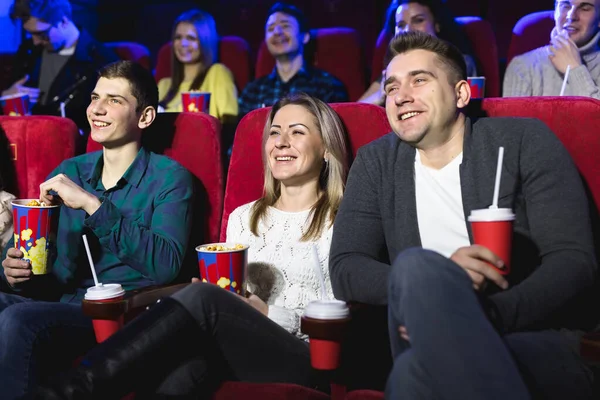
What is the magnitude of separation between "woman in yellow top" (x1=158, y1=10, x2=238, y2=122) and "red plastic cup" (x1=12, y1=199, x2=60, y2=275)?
139 centimetres

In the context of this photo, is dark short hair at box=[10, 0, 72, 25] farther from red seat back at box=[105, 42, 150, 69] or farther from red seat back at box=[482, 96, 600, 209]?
red seat back at box=[482, 96, 600, 209]

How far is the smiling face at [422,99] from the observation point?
4.44ft

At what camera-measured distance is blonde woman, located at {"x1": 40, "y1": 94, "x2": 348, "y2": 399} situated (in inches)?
45.3

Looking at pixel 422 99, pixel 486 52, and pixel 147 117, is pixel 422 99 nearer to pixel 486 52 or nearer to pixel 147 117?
pixel 147 117

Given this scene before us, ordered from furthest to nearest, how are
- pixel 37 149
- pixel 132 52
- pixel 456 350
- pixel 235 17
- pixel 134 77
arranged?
pixel 235 17 < pixel 132 52 < pixel 37 149 < pixel 134 77 < pixel 456 350

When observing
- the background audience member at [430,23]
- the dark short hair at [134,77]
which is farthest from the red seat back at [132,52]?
the dark short hair at [134,77]

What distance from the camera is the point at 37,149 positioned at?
75.4 inches

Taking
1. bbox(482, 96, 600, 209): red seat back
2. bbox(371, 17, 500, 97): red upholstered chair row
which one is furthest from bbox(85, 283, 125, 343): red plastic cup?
bbox(371, 17, 500, 97): red upholstered chair row

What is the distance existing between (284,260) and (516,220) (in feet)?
1.62

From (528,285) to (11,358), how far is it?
93 cm

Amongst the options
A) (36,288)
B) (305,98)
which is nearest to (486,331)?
(305,98)

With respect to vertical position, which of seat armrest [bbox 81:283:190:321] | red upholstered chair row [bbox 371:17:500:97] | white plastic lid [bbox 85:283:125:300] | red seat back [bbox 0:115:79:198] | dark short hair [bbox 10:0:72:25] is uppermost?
dark short hair [bbox 10:0:72:25]

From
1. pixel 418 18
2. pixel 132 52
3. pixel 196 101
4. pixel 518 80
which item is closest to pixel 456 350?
pixel 196 101

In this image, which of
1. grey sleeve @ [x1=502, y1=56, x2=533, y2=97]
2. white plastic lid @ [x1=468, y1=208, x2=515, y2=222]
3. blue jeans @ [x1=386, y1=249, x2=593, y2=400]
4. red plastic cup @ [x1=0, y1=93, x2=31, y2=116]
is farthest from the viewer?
grey sleeve @ [x1=502, y1=56, x2=533, y2=97]
